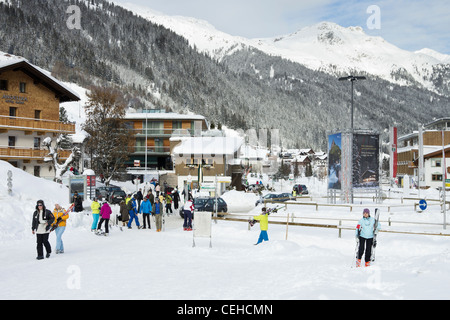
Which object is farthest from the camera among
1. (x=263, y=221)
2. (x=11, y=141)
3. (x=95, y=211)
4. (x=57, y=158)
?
(x=11, y=141)

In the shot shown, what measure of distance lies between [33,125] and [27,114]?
77.3 inches

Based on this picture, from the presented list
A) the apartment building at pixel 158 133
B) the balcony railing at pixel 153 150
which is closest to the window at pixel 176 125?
the apartment building at pixel 158 133

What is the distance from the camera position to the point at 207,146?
52.2 meters

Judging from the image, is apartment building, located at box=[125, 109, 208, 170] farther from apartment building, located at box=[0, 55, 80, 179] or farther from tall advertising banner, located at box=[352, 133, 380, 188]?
tall advertising banner, located at box=[352, 133, 380, 188]

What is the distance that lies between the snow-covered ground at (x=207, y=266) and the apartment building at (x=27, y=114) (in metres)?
20.2

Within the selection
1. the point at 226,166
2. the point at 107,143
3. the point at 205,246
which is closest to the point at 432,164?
the point at 226,166

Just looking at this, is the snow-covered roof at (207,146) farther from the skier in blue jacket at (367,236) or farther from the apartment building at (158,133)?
the skier in blue jacket at (367,236)

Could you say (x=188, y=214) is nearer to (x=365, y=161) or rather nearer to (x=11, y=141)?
(x=365, y=161)

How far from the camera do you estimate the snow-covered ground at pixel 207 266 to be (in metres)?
8.59

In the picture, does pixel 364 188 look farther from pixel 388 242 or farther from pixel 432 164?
pixel 432 164

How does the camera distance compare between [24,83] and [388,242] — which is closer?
[388,242]

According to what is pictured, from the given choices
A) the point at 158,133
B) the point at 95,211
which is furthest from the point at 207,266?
the point at 158,133

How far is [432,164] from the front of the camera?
214ft
